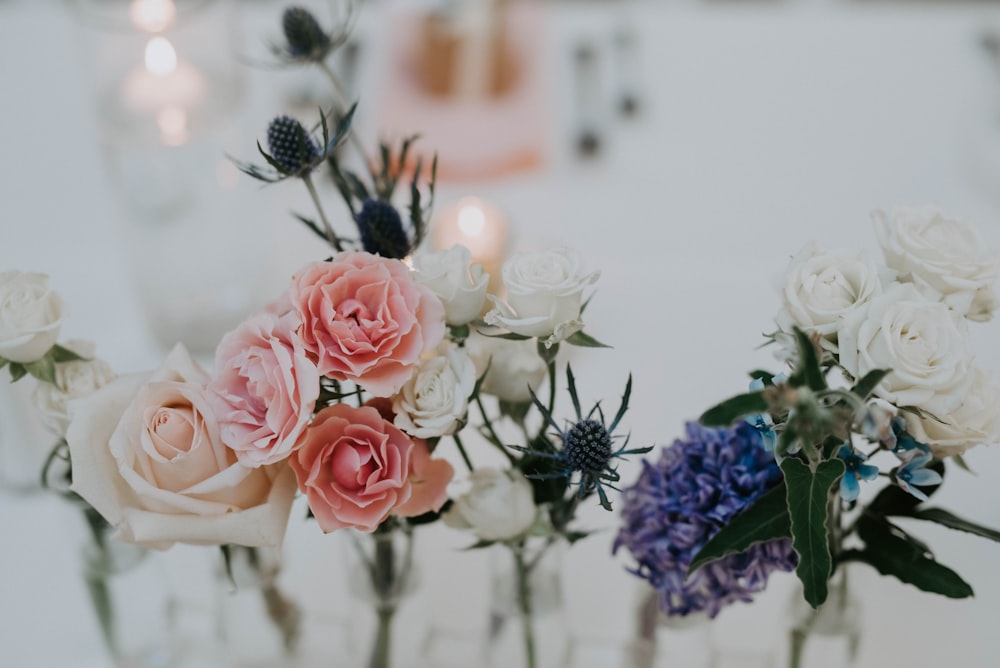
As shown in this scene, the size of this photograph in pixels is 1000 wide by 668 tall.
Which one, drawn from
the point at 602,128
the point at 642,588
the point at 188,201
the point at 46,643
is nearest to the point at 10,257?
the point at 188,201

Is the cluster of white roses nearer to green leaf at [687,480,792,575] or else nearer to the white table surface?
green leaf at [687,480,792,575]

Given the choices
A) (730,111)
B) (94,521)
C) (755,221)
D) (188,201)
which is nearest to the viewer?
(94,521)

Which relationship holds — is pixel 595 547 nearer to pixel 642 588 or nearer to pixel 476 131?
pixel 642 588

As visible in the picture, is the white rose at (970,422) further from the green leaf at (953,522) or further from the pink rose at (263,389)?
the pink rose at (263,389)

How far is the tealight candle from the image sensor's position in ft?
3.22

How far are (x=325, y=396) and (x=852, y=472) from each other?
0.81ft

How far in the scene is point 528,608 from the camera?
628mm

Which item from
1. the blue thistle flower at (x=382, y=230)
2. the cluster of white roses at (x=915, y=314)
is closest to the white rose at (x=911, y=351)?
the cluster of white roses at (x=915, y=314)

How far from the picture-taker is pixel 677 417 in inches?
33.4

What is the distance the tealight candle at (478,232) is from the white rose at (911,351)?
1.82 feet

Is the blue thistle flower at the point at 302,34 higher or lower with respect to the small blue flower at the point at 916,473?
higher

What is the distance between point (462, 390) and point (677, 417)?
1.40 ft

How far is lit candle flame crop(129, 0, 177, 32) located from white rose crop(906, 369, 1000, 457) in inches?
30.4

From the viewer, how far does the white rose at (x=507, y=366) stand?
1.64 feet
